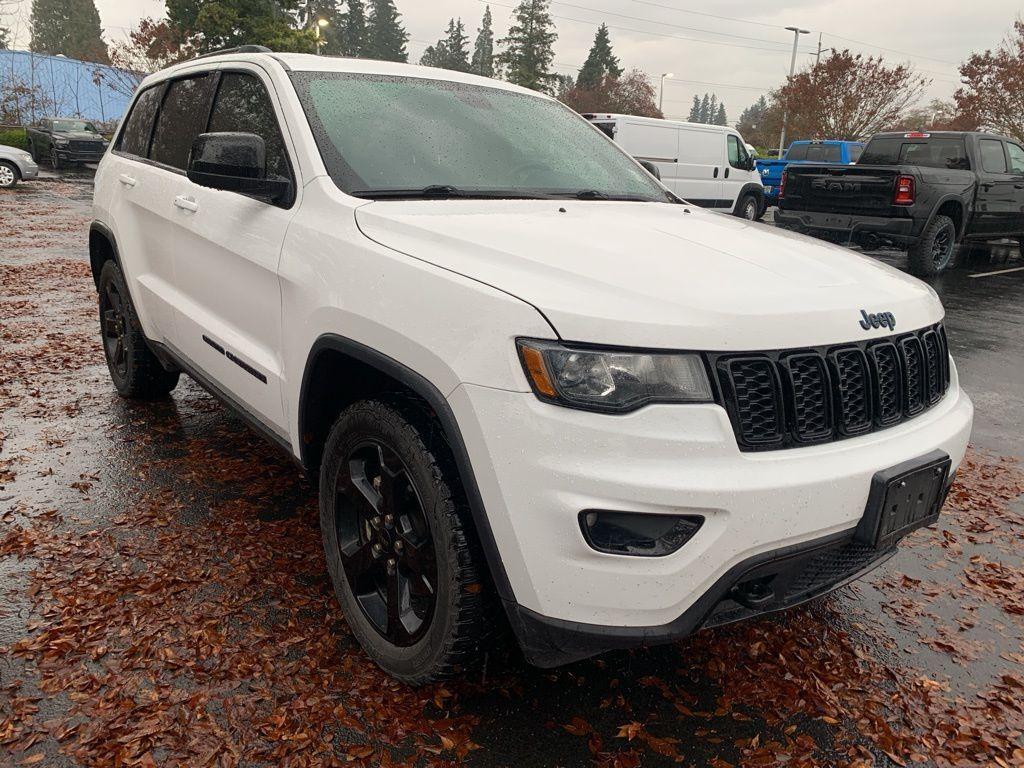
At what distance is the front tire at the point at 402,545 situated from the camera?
213 centimetres

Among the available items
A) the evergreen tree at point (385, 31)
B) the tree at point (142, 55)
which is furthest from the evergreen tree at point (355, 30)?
the tree at point (142, 55)

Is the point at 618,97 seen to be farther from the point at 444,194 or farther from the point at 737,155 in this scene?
the point at 444,194

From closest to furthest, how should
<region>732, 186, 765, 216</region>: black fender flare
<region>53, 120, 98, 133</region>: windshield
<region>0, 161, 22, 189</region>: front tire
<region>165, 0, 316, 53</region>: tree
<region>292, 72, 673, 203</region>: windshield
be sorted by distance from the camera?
<region>292, 72, 673, 203</region>: windshield
<region>732, 186, 765, 216</region>: black fender flare
<region>0, 161, 22, 189</region>: front tire
<region>53, 120, 98, 133</region>: windshield
<region>165, 0, 316, 53</region>: tree

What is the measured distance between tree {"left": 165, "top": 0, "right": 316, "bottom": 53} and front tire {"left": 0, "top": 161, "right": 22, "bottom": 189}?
579 inches

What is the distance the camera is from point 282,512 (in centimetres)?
369

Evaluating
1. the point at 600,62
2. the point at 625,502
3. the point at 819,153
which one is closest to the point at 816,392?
the point at 625,502

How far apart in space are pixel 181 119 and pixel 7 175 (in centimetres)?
1991

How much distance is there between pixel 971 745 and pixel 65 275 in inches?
410

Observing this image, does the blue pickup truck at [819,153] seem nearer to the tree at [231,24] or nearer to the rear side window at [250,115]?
the rear side window at [250,115]

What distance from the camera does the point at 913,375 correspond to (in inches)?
95.5

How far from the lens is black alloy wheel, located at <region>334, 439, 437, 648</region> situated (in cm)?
232

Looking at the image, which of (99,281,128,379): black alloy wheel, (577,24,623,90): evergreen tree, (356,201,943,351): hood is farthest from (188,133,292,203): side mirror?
(577,24,623,90): evergreen tree

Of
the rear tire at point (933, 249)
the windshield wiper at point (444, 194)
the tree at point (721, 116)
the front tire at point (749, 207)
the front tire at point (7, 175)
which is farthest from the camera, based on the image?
the tree at point (721, 116)

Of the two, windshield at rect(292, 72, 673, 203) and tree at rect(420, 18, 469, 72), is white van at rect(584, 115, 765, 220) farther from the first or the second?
tree at rect(420, 18, 469, 72)
